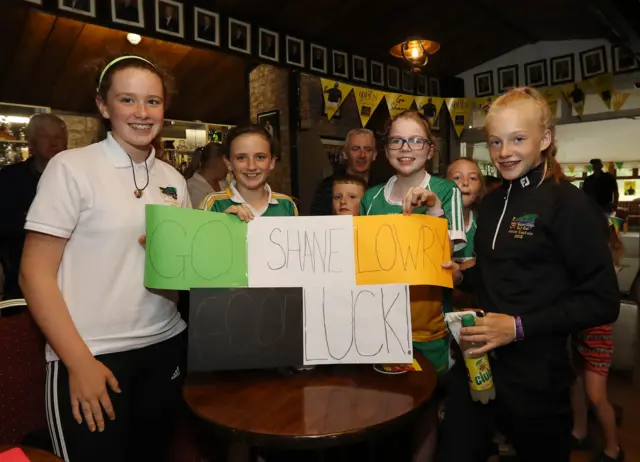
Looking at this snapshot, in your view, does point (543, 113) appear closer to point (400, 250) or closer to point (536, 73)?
point (400, 250)

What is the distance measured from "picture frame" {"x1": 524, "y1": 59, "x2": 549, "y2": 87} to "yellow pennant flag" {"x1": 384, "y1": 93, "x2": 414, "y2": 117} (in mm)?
2067

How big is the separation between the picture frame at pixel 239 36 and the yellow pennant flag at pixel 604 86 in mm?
4562

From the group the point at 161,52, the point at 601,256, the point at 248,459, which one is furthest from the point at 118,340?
the point at 161,52

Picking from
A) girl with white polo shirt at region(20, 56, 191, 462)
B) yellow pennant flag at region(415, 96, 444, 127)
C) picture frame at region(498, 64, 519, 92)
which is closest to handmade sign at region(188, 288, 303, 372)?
girl with white polo shirt at region(20, 56, 191, 462)

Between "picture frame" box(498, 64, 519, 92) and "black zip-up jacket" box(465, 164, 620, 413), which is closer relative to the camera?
"black zip-up jacket" box(465, 164, 620, 413)

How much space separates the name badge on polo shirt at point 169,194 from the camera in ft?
4.42

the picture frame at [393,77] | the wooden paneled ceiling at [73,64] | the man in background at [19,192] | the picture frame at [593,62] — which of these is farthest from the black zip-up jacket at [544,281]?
the picture frame at [593,62]

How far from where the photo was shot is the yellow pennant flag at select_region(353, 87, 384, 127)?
519 cm

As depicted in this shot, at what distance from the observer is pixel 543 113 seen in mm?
1305

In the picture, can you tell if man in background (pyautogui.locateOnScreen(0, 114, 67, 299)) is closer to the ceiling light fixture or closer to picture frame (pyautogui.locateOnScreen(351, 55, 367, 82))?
the ceiling light fixture

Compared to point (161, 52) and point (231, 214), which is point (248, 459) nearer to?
point (231, 214)

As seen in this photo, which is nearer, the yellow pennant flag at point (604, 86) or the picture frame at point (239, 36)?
the picture frame at point (239, 36)

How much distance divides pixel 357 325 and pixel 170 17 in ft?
12.1

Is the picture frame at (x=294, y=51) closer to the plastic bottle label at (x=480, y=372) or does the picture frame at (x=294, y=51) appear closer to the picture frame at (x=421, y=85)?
the picture frame at (x=421, y=85)
